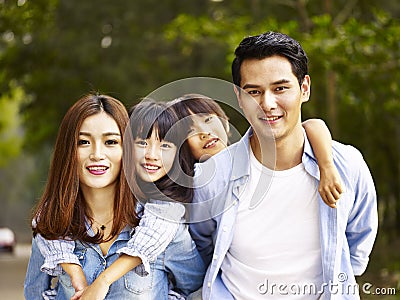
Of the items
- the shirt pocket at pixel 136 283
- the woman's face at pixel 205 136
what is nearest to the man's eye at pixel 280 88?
the woman's face at pixel 205 136

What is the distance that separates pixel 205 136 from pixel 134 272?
75cm

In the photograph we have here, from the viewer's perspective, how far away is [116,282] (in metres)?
3.54

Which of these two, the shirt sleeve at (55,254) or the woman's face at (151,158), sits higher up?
the woman's face at (151,158)

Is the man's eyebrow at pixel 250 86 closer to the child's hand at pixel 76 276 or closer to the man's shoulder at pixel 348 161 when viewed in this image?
the man's shoulder at pixel 348 161

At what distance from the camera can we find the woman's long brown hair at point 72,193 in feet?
11.7

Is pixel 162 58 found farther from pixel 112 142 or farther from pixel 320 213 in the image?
pixel 320 213

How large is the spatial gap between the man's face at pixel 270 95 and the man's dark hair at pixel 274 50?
0.07ft

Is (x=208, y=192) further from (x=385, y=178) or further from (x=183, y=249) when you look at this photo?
(x=385, y=178)

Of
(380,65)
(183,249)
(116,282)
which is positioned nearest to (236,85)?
(183,249)

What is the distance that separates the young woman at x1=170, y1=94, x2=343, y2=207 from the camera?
365 centimetres

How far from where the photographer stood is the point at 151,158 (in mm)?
3637

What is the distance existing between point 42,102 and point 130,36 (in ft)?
7.95

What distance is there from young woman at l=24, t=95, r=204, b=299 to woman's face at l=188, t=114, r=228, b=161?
14.2 inches

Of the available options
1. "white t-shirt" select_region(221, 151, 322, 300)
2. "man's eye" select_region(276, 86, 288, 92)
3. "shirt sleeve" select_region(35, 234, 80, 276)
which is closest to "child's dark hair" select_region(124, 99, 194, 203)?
"white t-shirt" select_region(221, 151, 322, 300)
